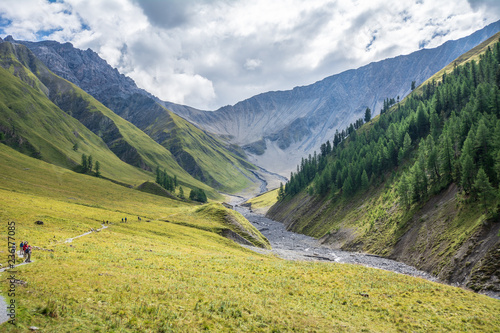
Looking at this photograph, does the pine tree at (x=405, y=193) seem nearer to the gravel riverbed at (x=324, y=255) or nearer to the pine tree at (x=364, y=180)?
the gravel riverbed at (x=324, y=255)

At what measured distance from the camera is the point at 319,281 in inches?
1292

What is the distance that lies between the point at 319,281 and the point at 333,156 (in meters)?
172

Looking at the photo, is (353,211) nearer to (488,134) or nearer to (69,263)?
(488,134)

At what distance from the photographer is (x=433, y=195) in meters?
70.4

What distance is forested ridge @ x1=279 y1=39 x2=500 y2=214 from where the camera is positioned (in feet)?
188

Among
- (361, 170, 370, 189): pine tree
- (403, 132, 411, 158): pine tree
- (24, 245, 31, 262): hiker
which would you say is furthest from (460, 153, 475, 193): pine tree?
(24, 245, 31, 262): hiker

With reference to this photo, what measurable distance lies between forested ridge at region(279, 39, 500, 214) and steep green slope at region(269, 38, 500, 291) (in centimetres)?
28

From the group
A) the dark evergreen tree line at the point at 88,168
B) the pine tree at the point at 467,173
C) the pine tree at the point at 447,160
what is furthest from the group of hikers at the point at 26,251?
the dark evergreen tree line at the point at 88,168

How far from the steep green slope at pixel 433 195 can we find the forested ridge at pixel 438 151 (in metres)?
0.28

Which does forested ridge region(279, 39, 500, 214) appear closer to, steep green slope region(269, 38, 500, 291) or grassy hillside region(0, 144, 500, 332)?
steep green slope region(269, 38, 500, 291)

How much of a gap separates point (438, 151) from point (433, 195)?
15.5 m

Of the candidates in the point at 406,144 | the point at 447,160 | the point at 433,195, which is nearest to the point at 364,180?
the point at 406,144

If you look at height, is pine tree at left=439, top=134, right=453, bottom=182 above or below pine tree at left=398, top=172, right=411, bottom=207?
above

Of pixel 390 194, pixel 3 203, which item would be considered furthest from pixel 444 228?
pixel 3 203
